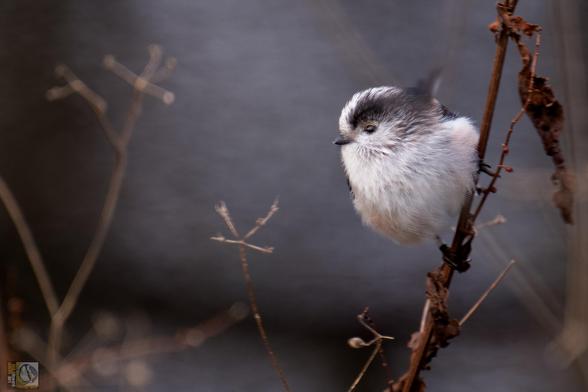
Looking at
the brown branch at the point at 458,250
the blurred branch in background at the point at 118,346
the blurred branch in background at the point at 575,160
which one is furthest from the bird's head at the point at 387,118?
the blurred branch in background at the point at 118,346

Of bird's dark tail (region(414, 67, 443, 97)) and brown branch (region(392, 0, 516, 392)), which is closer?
brown branch (region(392, 0, 516, 392))

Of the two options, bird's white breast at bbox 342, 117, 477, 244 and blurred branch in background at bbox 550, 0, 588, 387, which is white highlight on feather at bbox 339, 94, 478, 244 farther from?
blurred branch in background at bbox 550, 0, 588, 387

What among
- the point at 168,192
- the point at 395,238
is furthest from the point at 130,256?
the point at 395,238

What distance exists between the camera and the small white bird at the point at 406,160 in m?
1.20

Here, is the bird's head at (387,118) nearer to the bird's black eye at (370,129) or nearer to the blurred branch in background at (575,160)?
the bird's black eye at (370,129)

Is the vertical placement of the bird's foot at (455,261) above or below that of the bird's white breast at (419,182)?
below

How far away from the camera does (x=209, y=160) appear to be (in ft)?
7.66

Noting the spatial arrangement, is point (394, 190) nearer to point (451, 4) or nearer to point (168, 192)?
point (451, 4)

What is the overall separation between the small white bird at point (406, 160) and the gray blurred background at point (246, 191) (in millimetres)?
836

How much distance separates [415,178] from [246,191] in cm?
114
